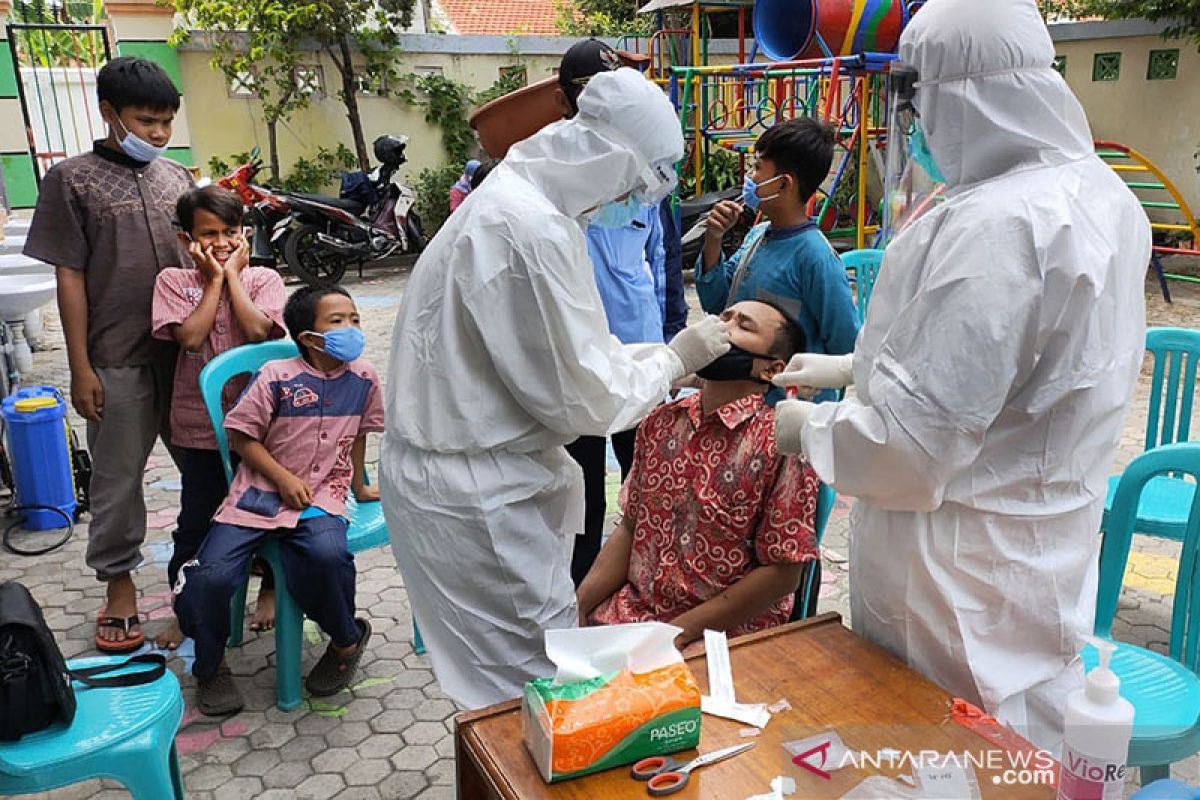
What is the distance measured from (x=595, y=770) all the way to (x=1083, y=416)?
908 millimetres

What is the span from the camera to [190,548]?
3.03m

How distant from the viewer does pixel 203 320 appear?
9.33 ft

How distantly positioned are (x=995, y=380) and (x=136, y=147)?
2.47m

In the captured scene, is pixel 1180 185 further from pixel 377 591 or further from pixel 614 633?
pixel 614 633

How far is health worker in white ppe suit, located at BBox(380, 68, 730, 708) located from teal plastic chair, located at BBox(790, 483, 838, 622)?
0.41 meters

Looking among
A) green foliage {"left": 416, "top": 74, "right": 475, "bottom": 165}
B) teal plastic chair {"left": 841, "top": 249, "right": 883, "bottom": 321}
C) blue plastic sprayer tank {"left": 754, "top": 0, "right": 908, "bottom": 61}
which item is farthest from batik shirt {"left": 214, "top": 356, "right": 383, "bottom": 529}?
green foliage {"left": 416, "top": 74, "right": 475, "bottom": 165}

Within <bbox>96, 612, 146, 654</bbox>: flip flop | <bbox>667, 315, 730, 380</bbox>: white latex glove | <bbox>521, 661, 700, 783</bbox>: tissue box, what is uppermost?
<bbox>667, 315, 730, 380</bbox>: white latex glove

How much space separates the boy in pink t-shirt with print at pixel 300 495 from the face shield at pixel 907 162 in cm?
162

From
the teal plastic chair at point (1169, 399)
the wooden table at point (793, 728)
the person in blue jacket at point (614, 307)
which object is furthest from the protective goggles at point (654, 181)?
the teal plastic chair at point (1169, 399)

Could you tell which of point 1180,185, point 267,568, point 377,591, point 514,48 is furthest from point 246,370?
point 1180,185

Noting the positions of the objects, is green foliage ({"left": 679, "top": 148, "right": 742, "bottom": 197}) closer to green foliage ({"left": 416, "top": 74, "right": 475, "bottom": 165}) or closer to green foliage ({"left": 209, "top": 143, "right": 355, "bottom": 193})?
green foliage ({"left": 416, "top": 74, "right": 475, "bottom": 165})

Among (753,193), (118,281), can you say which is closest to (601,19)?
(753,193)

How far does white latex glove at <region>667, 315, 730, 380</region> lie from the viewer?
2.00 metres

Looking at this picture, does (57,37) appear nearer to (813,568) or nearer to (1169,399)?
(813,568)
